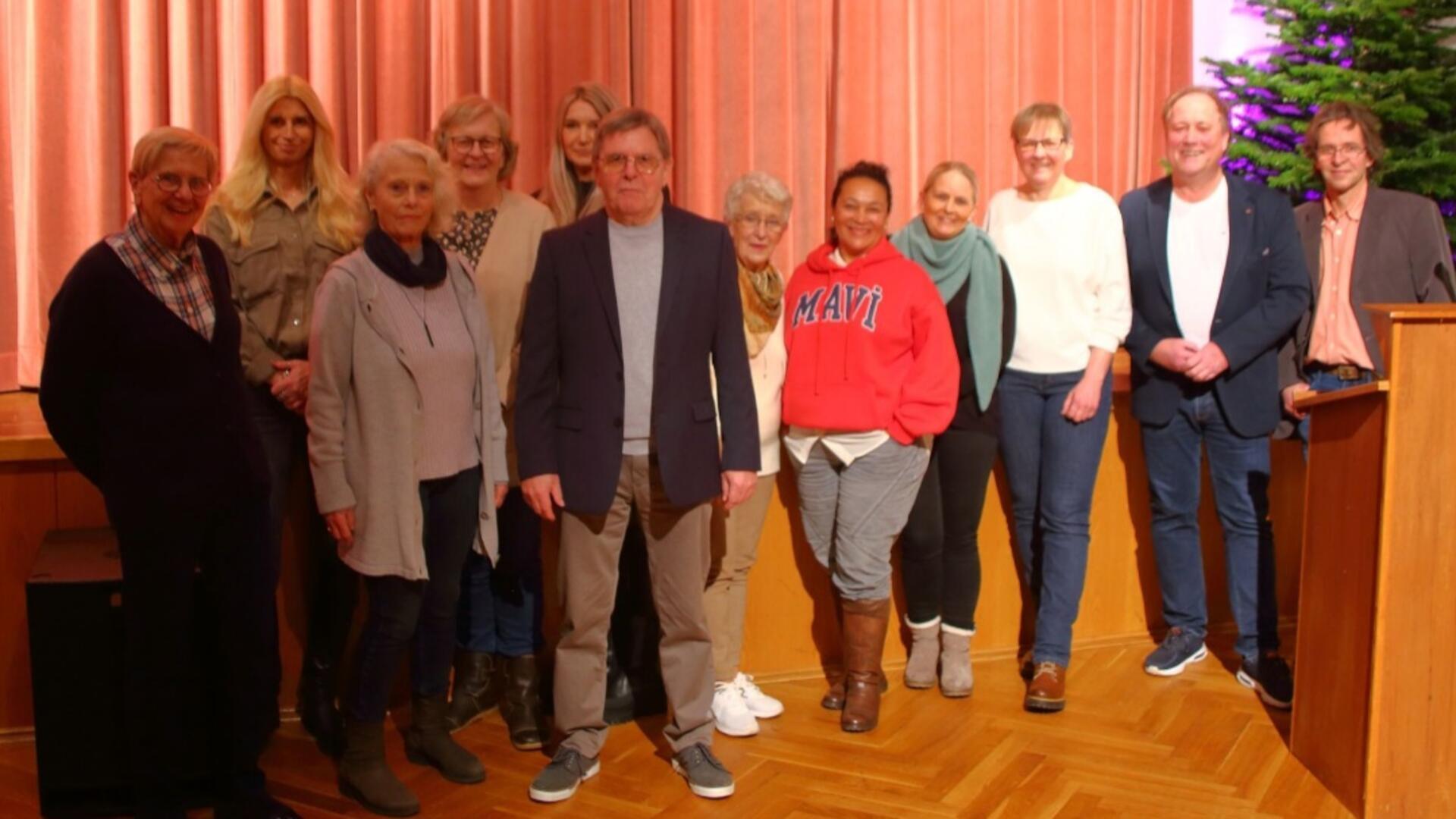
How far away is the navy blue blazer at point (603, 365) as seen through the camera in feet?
9.54

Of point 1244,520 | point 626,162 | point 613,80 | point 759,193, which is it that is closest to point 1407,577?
point 1244,520

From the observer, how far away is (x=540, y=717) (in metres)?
3.47

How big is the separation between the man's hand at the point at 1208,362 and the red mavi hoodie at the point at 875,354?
714 mm

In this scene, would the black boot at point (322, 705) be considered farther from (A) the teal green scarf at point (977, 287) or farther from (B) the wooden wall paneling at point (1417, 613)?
(B) the wooden wall paneling at point (1417, 613)

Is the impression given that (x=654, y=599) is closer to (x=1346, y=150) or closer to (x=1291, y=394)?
(x=1291, y=394)

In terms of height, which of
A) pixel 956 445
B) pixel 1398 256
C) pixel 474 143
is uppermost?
pixel 474 143

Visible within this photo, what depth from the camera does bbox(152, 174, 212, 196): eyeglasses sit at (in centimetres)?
258

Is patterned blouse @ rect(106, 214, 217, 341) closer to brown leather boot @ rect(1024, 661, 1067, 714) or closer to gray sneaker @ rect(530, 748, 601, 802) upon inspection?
gray sneaker @ rect(530, 748, 601, 802)

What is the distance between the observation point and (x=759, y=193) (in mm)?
3281

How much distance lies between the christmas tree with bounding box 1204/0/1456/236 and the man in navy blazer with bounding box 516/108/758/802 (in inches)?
115

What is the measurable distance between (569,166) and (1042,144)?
125 cm

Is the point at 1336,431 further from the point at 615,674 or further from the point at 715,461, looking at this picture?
the point at 615,674

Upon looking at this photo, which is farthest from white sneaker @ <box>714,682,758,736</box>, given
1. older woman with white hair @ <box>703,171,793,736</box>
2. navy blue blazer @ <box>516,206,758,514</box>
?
navy blue blazer @ <box>516,206,758,514</box>

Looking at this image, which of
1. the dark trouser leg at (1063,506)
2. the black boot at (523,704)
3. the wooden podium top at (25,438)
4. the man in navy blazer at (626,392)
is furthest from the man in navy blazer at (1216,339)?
the wooden podium top at (25,438)
